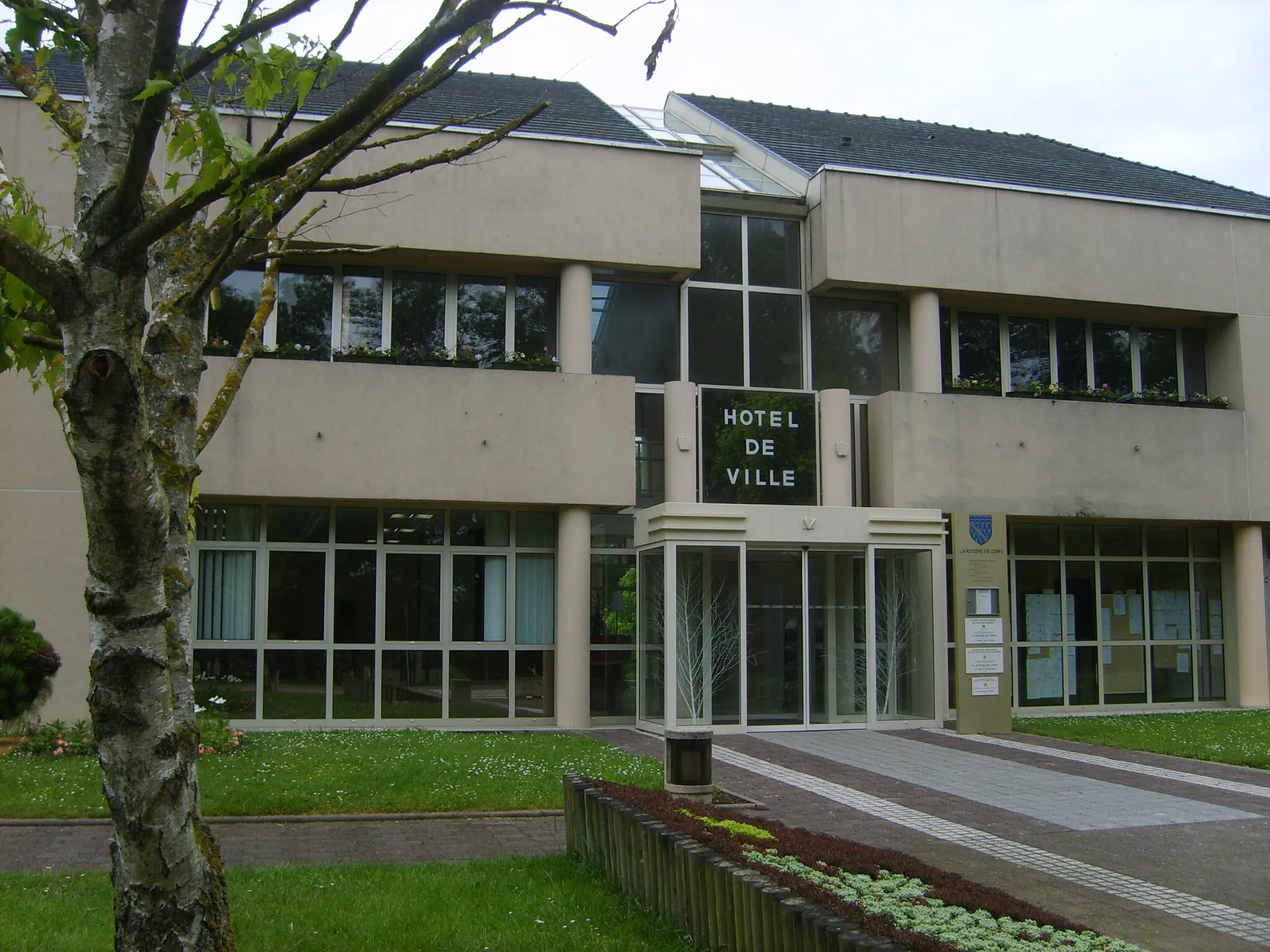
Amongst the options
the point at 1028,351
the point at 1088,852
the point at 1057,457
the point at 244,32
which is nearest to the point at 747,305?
the point at 1028,351

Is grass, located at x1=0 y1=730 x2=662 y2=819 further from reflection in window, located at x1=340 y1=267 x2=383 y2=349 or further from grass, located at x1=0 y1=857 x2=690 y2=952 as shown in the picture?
reflection in window, located at x1=340 y1=267 x2=383 y2=349

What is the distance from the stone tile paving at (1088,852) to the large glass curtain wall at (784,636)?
3760 millimetres

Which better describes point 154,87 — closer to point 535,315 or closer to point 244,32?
point 244,32

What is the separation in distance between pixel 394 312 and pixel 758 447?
18.0ft

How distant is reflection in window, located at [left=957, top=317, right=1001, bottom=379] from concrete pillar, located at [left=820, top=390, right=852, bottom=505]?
2.88 m

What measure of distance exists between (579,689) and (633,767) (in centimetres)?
516

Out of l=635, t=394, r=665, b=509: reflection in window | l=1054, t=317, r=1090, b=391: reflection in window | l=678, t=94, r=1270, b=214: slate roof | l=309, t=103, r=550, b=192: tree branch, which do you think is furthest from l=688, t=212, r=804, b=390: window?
l=309, t=103, r=550, b=192: tree branch

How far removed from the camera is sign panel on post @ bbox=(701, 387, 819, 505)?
59.0 ft

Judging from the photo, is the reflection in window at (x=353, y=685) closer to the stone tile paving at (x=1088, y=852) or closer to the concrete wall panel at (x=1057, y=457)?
the stone tile paving at (x=1088, y=852)

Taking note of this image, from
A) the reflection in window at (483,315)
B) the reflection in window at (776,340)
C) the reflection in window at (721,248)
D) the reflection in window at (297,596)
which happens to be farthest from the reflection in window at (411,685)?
the reflection in window at (721,248)

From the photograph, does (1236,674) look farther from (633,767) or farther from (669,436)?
(633,767)

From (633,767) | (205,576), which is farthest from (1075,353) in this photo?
(205,576)

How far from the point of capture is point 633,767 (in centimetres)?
1236

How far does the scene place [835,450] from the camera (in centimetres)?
1823
